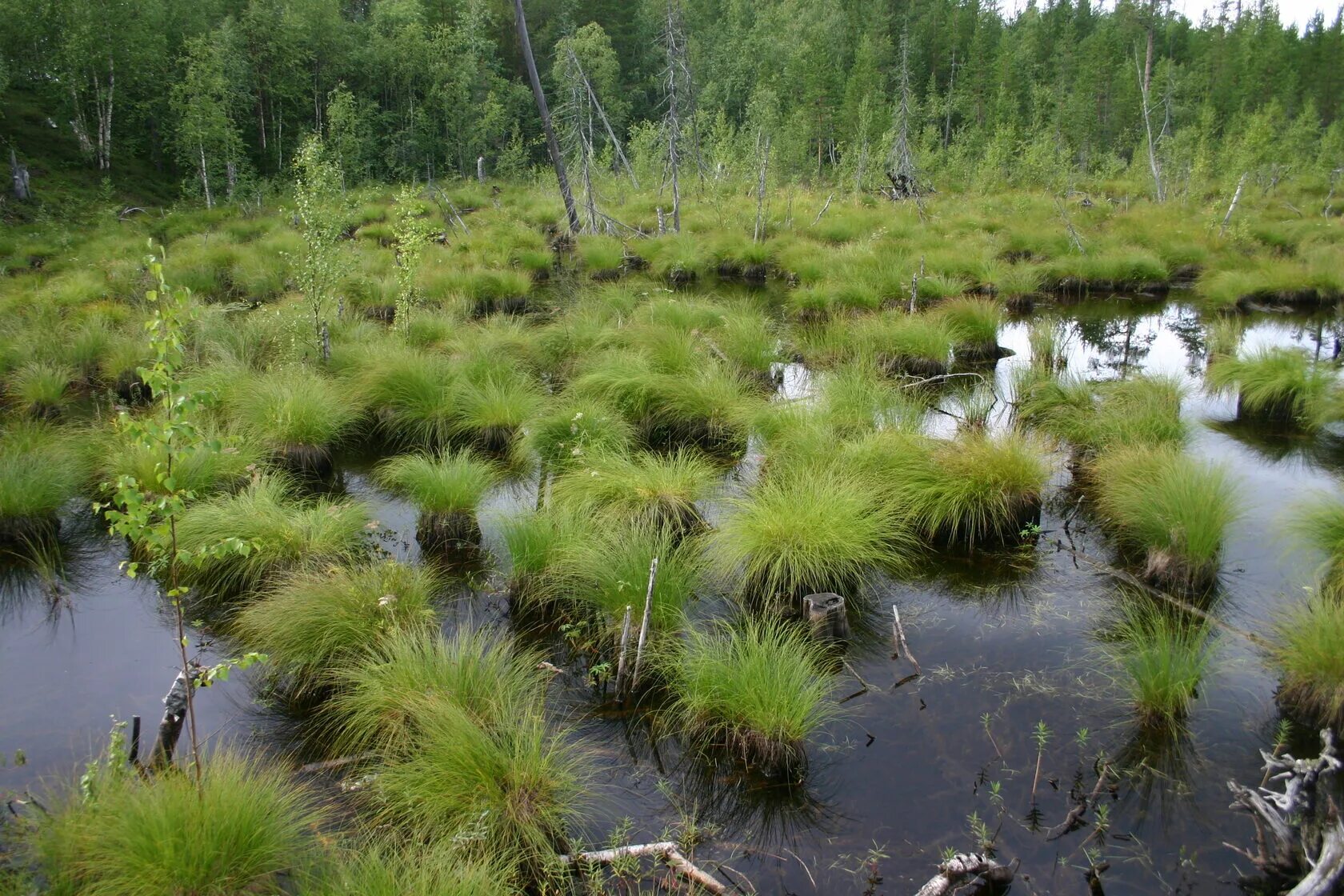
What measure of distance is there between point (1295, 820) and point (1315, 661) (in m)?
1.34

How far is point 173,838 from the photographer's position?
133 inches

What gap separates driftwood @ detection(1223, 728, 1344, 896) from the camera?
11.9 feet

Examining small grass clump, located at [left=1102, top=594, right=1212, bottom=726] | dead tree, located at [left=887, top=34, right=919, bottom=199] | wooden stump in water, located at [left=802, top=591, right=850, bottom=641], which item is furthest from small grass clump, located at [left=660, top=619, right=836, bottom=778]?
dead tree, located at [left=887, top=34, right=919, bottom=199]

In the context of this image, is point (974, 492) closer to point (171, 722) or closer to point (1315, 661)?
point (1315, 661)

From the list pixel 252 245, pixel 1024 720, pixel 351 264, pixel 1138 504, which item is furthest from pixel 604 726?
pixel 252 245

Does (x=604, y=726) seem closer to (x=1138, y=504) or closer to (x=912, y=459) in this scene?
(x=912, y=459)

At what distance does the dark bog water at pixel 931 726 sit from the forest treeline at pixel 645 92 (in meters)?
19.1

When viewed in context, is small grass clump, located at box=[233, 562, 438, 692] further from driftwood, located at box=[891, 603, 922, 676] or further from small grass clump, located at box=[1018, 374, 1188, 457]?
small grass clump, located at box=[1018, 374, 1188, 457]

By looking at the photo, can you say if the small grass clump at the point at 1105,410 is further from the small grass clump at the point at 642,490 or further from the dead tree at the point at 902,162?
the dead tree at the point at 902,162

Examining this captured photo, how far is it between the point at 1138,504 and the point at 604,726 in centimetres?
455

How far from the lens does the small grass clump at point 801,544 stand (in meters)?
6.21

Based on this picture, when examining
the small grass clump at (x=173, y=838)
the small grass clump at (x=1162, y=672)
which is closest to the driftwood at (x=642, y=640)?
the small grass clump at (x=173, y=838)

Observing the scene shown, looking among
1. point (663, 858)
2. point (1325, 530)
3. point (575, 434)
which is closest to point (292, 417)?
point (575, 434)

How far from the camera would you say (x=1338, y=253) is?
17.0 meters
